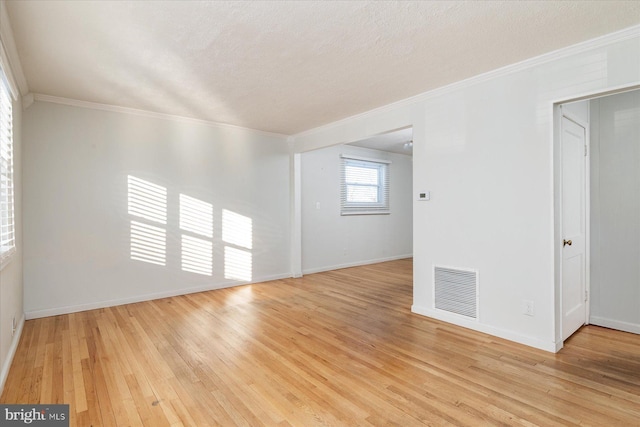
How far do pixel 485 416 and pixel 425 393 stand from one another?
1.19 ft

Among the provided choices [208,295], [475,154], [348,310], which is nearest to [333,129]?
[475,154]

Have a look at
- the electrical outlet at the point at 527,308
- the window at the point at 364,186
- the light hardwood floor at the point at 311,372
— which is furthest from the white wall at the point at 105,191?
the electrical outlet at the point at 527,308

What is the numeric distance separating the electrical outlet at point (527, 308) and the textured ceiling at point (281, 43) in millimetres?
2101

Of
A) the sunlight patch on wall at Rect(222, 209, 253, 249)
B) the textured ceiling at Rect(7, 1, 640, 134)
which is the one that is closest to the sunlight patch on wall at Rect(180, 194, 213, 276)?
the sunlight patch on wall at Rect(222, 209, 253, 249)

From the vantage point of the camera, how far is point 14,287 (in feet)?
9.88

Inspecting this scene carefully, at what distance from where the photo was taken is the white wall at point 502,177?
104 inches

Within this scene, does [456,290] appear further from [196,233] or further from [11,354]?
[11,354]

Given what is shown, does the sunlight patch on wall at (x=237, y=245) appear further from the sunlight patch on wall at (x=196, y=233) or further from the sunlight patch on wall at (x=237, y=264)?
the sunlight patch on wall at (x=196, y=233)

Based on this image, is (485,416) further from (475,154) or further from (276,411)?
(475,154)

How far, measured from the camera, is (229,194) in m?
5.11

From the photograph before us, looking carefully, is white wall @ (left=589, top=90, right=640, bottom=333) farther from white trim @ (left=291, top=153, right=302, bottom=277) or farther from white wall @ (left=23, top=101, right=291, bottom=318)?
white wall @ (left=23, top=101, right=291, bottom=318)

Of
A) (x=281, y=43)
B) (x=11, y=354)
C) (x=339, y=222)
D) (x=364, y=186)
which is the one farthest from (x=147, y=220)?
(x=364, y=186)

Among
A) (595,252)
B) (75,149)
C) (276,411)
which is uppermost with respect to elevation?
(75,149)

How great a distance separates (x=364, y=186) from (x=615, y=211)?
4.35m
